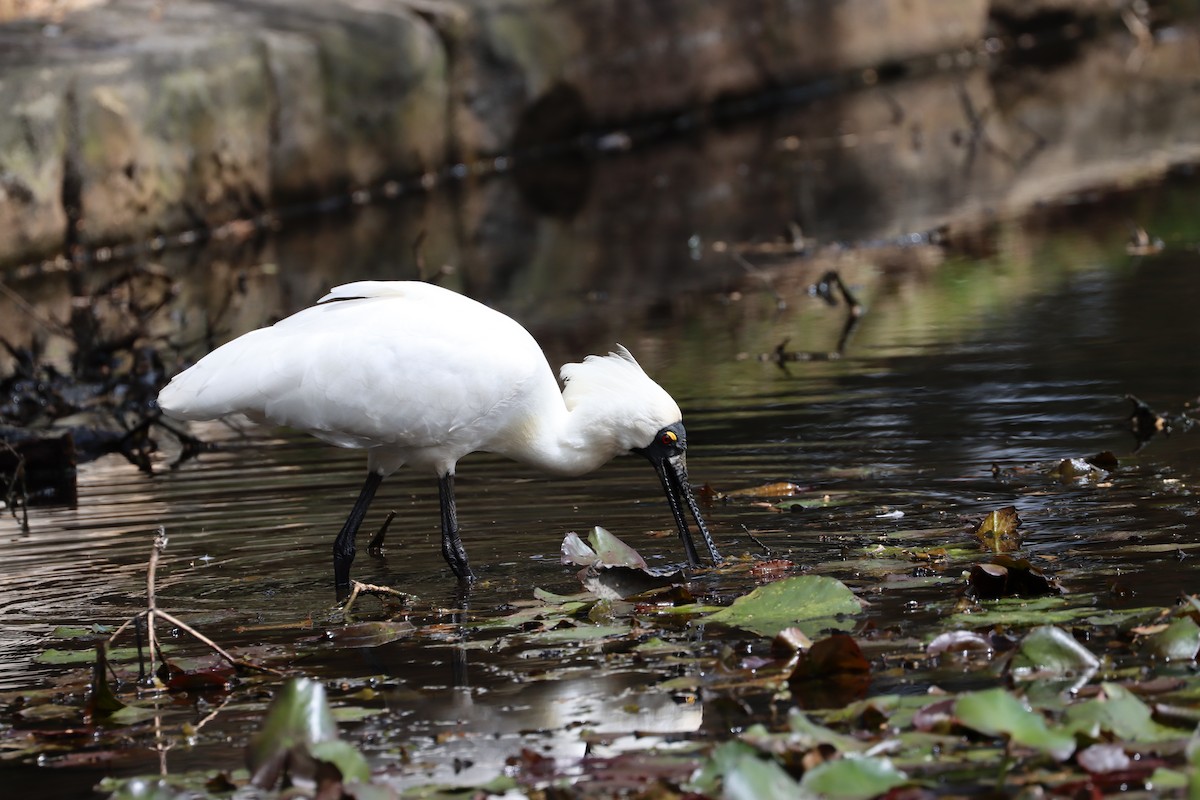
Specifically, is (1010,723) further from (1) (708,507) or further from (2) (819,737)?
(1) (708,507)

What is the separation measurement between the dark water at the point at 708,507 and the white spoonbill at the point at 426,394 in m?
0.38

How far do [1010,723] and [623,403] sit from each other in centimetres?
320

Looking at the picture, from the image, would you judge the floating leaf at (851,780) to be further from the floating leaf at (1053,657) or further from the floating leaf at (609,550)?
the floating leaf at (609,550)

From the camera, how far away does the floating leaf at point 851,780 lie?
13.4ft

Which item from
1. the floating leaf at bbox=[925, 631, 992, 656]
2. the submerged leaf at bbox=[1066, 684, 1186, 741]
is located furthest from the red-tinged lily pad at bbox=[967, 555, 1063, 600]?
the submerged leaf at bbox=[1066, 684, 1186, 741]

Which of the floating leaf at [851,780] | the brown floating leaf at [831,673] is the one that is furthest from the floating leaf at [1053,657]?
the floating leaf at [851,780]

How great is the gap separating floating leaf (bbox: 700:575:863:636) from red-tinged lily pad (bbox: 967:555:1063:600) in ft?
1.20

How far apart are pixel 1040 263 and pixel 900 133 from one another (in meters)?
9.89

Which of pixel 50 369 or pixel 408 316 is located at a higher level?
pixel 408 316

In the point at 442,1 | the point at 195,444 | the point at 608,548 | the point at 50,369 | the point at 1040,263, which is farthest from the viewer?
the point at 442,1

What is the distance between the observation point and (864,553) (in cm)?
674

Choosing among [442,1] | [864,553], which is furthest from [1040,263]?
[442,1]

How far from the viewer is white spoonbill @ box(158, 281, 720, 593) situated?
22.8 ft

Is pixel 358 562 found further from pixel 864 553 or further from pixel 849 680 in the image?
Result: pixel 849 680
